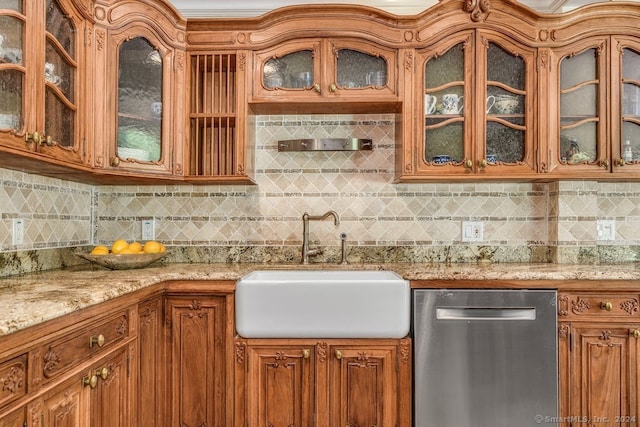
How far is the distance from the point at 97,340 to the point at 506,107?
210 centimetres

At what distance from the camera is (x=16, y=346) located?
3.33 ft

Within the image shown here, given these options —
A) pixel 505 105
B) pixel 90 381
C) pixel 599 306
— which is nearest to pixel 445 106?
pixel 505 105

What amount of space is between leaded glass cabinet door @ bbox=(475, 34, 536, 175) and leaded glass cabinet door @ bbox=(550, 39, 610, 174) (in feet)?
0.46

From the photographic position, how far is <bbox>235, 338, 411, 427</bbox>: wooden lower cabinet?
1.90 metres

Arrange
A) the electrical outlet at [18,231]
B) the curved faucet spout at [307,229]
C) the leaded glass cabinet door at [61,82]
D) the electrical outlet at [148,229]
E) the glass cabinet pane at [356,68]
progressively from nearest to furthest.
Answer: the leaded glass cabinet door at [61,82]
the electrical outlet at [18,231]
the glass cabinet pane at [356,68]
the curved faucet spout at [307,229]
the electrical outlet at [148,229]

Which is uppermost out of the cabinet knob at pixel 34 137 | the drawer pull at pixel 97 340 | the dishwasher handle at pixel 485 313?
the cabinet knob at pixel 34 137

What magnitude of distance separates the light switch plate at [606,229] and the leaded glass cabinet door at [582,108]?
423 mm

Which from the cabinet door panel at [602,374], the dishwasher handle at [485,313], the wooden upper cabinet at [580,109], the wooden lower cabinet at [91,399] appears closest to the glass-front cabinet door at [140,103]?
the wooden lower cabinet at [91,399]

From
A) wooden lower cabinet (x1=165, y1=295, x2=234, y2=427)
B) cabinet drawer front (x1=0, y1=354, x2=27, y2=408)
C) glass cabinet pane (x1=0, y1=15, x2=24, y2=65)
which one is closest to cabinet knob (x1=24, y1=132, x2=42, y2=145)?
glass cabinet pane (x1=0, y1=15, x2=24, y2=65)

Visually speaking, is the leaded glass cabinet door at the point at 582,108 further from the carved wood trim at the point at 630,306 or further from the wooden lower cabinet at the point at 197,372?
the wooden lower cabinet at the point at 197,372

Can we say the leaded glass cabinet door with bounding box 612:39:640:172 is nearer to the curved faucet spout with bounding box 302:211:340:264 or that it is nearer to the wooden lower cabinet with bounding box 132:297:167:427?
the curved faucet spout with bounding box 302:211:340:264

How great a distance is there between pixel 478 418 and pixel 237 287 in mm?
1186

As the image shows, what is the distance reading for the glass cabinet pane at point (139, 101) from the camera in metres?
2.04

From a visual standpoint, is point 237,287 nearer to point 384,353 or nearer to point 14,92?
point 384,353
